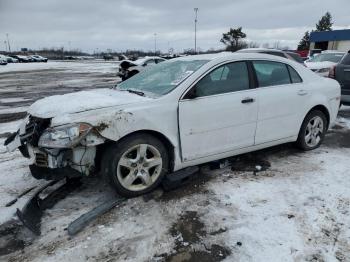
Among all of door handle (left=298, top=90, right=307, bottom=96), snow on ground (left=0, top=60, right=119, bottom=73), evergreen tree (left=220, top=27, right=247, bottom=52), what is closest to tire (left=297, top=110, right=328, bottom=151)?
door handle (left=298, top=90, right=307, bottom=96)

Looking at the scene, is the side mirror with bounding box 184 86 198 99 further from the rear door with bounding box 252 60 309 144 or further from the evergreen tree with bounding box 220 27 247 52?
the evergreen tree with bounding box 220 27 247 52

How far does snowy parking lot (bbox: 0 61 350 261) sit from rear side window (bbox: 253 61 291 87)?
1.19 meters

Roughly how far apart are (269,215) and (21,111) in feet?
26.3

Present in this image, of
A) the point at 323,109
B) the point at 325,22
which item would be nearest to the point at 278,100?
the point at 323,109

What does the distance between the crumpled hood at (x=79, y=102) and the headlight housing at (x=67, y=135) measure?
0.19m

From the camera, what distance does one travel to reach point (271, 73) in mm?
4922

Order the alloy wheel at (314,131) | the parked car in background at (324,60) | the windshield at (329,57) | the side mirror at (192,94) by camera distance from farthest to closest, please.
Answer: the windshield at (329,57), the parked car in background at (324,60), the alloy wheel at (314,131), the side mirror at (192,94)

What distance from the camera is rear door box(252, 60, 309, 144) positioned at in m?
4.72

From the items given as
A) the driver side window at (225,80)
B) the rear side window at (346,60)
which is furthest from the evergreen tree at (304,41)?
the driver side window at (225,80)

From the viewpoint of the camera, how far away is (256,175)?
4.63 m

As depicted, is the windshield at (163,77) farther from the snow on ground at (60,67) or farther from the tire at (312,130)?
the snow on ground at (60,67)

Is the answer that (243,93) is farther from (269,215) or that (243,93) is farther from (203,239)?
Result: (203,239)

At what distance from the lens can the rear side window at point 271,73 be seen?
15.6 feet

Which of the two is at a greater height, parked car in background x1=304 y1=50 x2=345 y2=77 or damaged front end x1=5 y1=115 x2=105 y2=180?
parked car in background x1=304 y1=50 x2=345 y2=77
